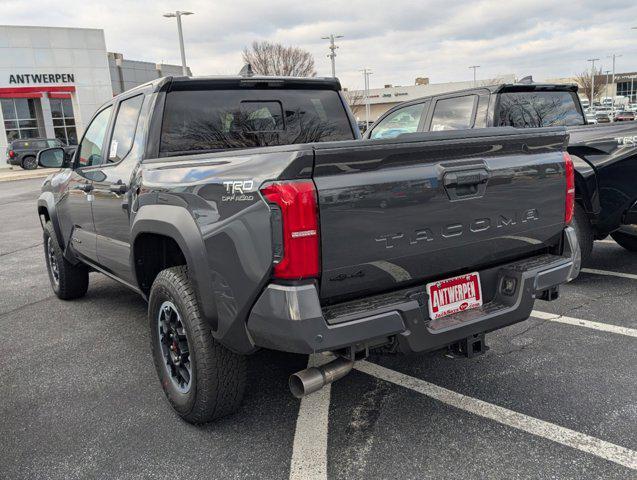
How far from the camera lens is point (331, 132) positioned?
13.2 ft

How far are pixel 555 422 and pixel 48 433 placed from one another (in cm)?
275

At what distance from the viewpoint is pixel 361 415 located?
2980 mm

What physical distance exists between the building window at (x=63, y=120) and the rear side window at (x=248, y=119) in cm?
3546

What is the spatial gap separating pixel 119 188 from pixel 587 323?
3605 mm

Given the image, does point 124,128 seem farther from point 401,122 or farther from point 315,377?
point 401,122

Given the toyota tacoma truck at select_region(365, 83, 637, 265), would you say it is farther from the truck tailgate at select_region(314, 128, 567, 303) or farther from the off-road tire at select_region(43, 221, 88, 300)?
the off-road tire at select_region(43, 221, 88, 300)

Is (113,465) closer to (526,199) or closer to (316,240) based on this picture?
(316,240)

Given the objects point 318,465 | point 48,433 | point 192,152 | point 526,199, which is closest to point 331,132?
point 192,152

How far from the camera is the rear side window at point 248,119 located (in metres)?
3.42

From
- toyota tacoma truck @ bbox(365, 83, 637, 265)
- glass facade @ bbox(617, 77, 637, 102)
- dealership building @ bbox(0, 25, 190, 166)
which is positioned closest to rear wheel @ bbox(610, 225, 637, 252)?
toyota tacoma truck @ bbox(365, 83, 637, 265)

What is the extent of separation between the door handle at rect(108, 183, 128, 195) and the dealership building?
35.5 m

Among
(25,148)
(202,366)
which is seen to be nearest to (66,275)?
(202,366)

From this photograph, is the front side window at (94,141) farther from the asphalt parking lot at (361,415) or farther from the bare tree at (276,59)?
the bare tree at (276,59)

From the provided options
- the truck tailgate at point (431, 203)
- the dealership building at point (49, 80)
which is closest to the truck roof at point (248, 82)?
the truck tailgate at point (431, 203)
